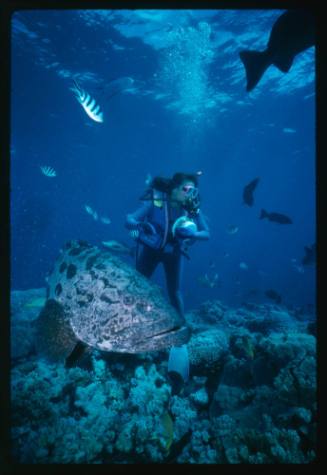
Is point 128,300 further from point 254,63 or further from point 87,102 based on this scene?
point 87,102

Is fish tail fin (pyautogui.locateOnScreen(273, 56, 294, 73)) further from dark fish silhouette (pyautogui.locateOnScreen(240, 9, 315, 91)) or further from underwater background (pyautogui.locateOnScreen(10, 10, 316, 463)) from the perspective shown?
underwater background (pyautogui.locateOnScreen(10, 10, 316, 463))

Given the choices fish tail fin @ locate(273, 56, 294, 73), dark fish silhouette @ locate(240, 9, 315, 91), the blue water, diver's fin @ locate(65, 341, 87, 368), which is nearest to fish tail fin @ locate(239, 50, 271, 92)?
dark fish silhouette @ locate(240, 9, 315, 91)

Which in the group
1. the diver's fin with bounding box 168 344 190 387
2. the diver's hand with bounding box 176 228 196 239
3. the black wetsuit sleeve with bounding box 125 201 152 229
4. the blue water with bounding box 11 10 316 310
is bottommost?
the diver's fin with bounding box 168 344 190 387

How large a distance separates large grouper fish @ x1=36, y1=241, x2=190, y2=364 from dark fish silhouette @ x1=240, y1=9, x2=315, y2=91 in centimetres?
259

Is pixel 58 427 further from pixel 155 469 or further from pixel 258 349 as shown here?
pixel 258 349

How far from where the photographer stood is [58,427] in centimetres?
310

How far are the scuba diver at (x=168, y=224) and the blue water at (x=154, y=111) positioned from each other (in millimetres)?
1926

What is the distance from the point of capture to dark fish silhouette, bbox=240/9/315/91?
8.68 ft

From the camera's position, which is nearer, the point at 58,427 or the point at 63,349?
the point at 58,427

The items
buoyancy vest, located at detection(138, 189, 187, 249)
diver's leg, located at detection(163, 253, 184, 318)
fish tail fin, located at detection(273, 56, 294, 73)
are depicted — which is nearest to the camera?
fish tail fin, located at detection(273, 56, 294, 73)

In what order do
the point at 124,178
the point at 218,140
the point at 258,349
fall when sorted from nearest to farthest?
the point at 258,349, the point at 218,140, the point at 124,178

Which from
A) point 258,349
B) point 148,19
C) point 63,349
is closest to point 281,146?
Answer: point 148,19
